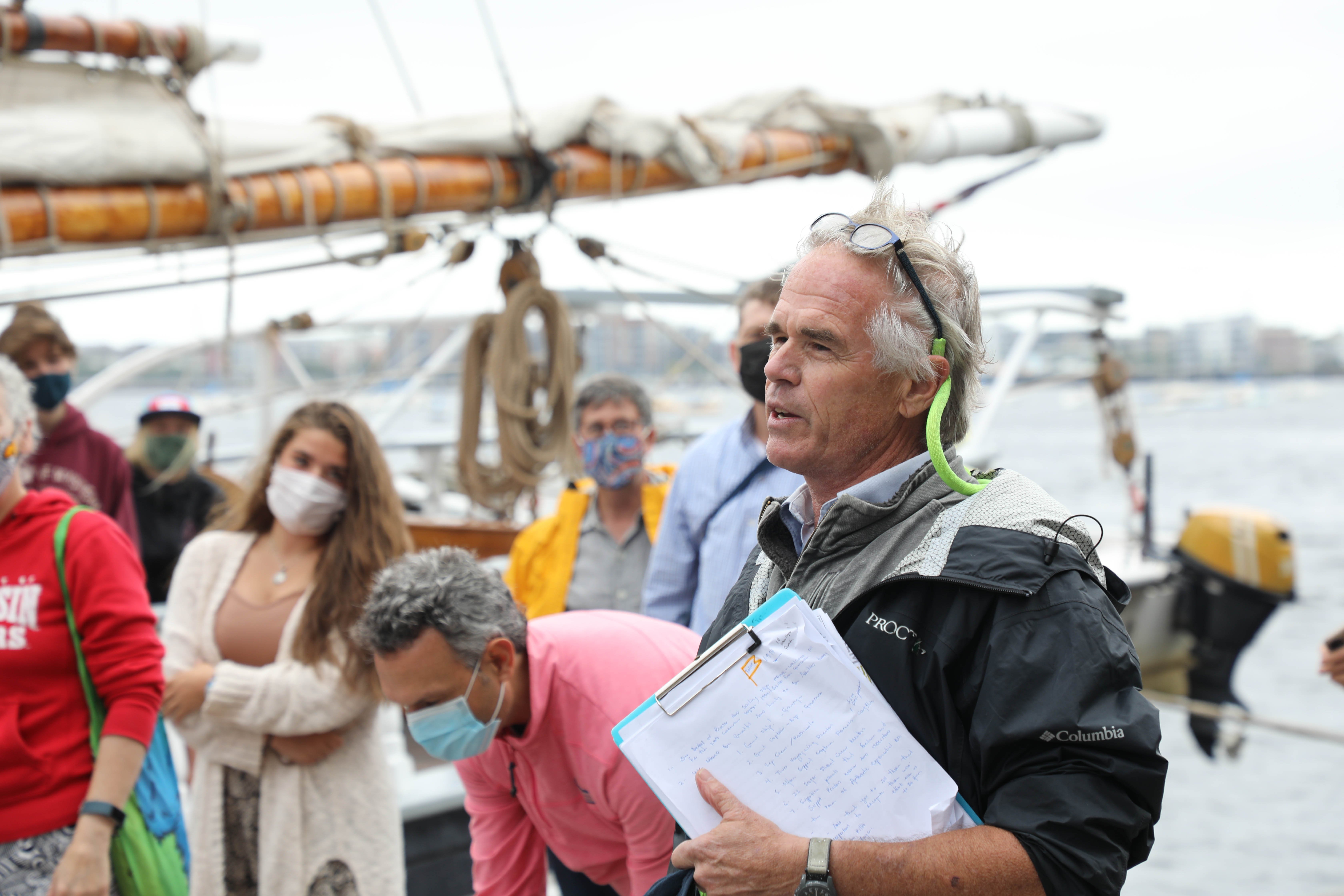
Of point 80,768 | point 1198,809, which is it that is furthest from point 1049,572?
point 1198,809

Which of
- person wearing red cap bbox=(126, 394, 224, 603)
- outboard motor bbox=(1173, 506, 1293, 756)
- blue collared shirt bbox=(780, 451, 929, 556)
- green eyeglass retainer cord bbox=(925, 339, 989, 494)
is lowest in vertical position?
outboard motor bbox=(1173, 506, 1293, 756)

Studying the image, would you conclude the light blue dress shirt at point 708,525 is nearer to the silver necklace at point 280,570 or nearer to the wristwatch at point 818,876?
the silver necklace at point 280,570

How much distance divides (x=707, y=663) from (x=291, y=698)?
5.93ft

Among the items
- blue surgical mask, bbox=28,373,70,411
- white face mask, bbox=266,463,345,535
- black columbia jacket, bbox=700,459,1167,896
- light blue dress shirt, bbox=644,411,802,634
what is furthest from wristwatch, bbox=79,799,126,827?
blue surgical mask, bbox=28,373,70,411

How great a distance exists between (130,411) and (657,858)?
45872 millimetres

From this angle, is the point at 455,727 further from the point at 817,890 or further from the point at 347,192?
the point at 347,192

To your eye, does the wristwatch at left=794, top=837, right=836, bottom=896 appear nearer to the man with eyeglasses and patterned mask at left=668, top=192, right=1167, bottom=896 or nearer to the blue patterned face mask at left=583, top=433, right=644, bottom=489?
the man with eyeglasses and patterned mask at left=668, top=192, right=1167, bottom=896

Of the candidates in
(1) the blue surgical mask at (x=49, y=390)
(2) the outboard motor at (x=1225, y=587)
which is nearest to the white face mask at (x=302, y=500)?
(1) the blue surgical mask at (x=49, y=390)

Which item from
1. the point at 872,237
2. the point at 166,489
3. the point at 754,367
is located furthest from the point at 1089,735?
the point at 166,489

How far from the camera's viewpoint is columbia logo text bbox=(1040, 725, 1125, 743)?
105 centimetres

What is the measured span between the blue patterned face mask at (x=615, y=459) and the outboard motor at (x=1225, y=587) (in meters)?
7.80

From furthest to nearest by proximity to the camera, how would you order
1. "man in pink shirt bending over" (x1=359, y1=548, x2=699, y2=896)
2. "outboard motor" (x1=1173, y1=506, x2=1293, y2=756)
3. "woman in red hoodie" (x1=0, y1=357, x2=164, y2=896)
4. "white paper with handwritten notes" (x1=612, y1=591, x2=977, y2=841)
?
"outboard motor" (x1=1173, y1=506, x2=1293, y2=756) < "woman in red hoodie" (x1=0, y1=357, x2=164, y2=896) < "man in pink shirt bending over" (x1=359, y1=548, x2=699, y2=896) < "white paper with handwritten notes" (x1=612, y1=591, x2=977, y2=841)

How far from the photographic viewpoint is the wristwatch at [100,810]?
7.10 ft

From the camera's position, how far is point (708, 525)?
2.81 metres
